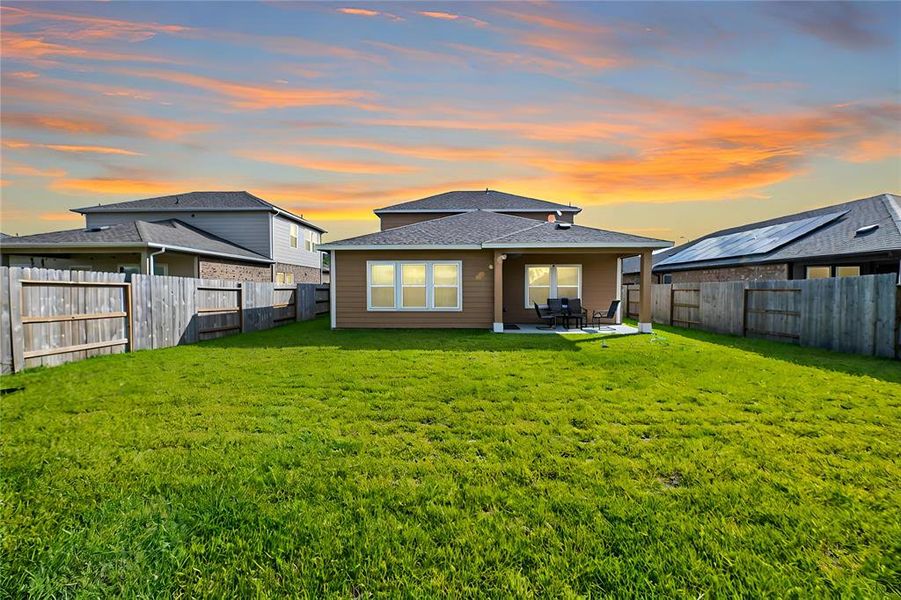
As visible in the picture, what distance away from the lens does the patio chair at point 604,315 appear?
15242mm

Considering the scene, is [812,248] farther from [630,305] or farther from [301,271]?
[301,271]

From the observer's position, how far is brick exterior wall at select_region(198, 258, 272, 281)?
1956cm

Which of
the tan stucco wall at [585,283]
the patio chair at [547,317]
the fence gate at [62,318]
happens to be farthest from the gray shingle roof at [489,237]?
the fence gate at [62,318]

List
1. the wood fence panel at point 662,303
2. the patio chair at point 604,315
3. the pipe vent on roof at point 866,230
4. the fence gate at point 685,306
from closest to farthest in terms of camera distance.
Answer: the patio chair at point 604,315
the fence gate at point 685,306
the pipe vent on roof at point 866,230
the wood fence panel at point 662,303

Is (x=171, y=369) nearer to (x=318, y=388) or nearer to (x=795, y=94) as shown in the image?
(x=318, y=388)

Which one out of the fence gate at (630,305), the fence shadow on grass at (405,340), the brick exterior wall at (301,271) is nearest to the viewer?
the fence shadow on grass at (405,340)

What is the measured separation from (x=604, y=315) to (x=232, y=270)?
17.8 meters

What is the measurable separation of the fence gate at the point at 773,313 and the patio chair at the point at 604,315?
3854mm

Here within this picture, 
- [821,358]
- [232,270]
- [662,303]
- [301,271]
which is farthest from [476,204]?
[821,358]

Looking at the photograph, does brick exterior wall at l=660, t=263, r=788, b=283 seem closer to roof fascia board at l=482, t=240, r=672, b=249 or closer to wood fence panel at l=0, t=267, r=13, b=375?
roof fascia board at l=482, t=240, r=672, b=249

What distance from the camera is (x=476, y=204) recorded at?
82.4ft

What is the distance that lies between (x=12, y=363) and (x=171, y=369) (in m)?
2.47

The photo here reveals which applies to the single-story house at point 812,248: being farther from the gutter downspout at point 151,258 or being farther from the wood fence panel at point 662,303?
the gutter downspout at point 151,258

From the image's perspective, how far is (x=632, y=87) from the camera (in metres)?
11.7
